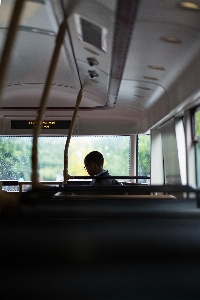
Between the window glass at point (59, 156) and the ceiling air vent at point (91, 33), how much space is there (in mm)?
4678

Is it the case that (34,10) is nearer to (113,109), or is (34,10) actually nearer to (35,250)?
(35,250)

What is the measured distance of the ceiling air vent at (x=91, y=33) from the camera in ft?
13.5

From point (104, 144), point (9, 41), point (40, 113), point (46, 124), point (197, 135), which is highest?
point (46, 124)

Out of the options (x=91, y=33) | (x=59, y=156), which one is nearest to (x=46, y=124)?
(x=59, y=156)

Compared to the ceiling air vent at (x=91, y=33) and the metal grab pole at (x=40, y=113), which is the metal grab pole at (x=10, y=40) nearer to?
the metal grab pole at (x=40, y=113)

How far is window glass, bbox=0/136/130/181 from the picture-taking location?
30.8 feet

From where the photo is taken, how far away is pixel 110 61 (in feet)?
16.9

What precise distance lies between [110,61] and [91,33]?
756 mm

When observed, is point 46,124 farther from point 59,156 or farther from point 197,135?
point 197,135

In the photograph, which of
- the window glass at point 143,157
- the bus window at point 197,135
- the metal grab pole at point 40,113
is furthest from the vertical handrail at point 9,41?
the window glass at point 143,157

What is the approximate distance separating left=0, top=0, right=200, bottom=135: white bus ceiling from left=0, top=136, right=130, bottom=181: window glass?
21 centimetres

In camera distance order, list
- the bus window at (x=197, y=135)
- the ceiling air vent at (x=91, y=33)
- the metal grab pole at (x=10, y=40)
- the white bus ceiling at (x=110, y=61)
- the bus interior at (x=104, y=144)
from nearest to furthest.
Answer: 1. the metal grab pole at (x=10, y=40)
2. the bus interior at (x=104, y=144)
3. the white bus ceiling at (x=110, y=61)
4. the ceiling air vent at (x=91, y=33)
5. the bus window at (x=197, y=135)

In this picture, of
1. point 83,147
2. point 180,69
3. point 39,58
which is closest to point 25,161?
point 83,147

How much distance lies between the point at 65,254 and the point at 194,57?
2999 millimetres
